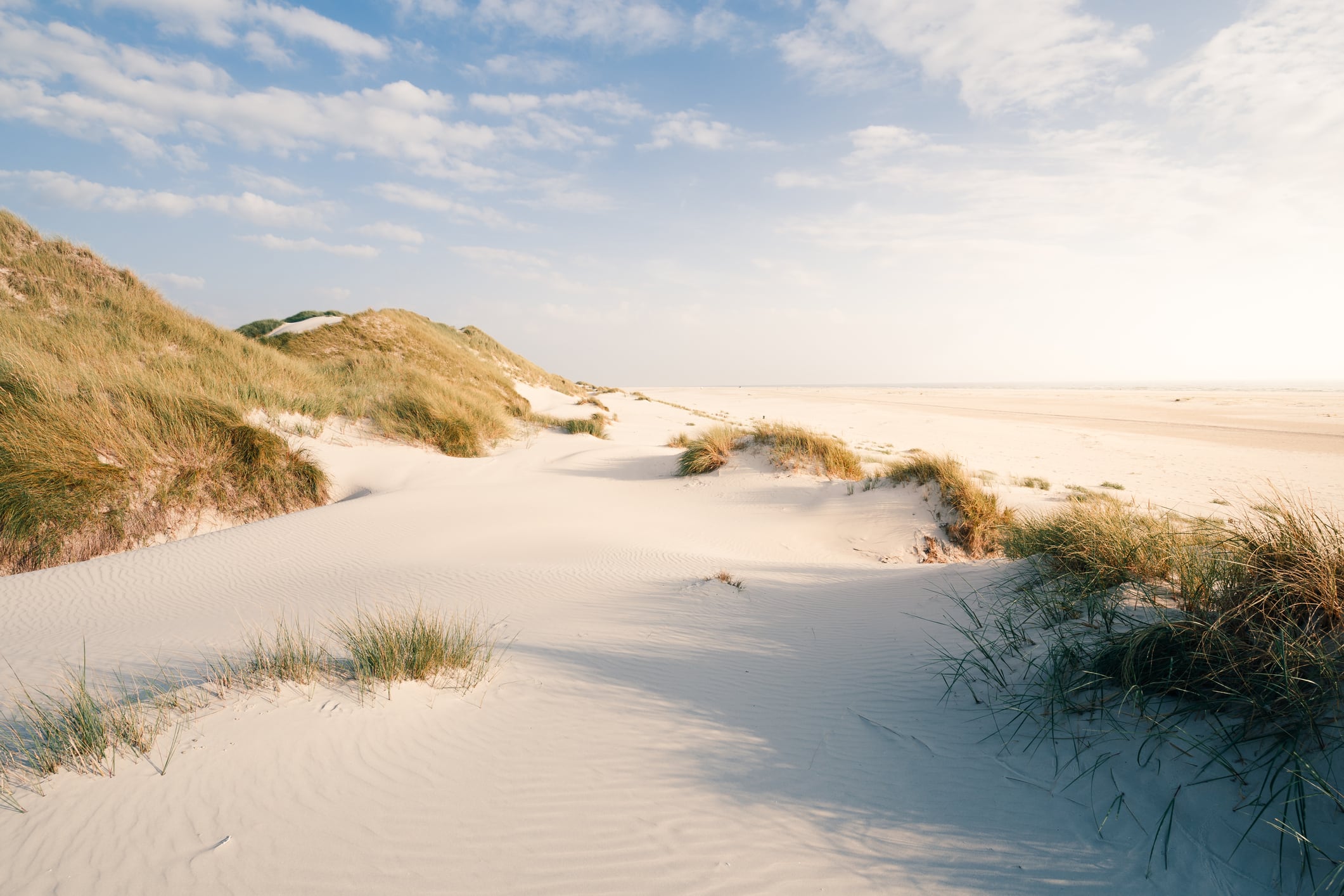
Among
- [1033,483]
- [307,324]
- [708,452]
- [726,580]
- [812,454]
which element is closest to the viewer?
[726,580]

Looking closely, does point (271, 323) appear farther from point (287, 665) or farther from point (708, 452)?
point (287, 665)

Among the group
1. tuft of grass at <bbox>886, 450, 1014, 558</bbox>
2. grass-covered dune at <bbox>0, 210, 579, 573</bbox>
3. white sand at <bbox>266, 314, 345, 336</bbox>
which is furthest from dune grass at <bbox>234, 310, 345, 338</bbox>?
tuft of grass at <bbox>886, 450, 1014, 558</bbox>

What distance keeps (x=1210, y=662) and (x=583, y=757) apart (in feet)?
8.59

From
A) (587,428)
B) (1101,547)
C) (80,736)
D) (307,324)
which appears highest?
(307,324)

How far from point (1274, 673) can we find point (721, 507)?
275 inches

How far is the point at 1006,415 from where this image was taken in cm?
3325

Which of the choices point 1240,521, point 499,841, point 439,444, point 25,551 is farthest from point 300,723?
point 439,444

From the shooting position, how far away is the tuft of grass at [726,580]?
16.3 feet

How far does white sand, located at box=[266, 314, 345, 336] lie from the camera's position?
726 inches

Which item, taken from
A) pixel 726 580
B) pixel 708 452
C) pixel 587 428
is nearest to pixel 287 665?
pixel 726 580

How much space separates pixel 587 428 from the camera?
15594 mm

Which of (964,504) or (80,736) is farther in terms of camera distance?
(964,504)

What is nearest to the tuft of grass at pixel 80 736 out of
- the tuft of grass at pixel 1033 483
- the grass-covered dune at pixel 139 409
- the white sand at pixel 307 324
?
the grass-covered dune at pixel 139 409

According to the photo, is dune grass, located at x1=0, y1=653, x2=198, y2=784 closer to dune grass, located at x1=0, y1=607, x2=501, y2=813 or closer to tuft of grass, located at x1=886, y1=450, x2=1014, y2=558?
dune grass, located at x1=0, y1=607, x2=501, y2=813
